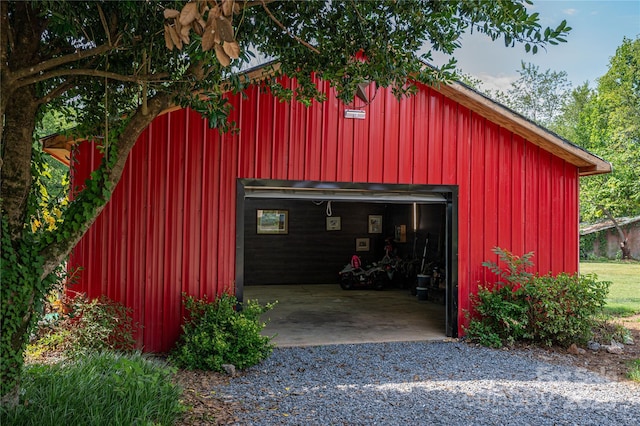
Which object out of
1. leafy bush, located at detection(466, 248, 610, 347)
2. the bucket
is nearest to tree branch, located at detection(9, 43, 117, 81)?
leafy bush, located at detection(466, 248, 610, 347)

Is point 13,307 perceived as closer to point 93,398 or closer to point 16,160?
point 93,398

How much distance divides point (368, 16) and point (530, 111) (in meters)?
30.3

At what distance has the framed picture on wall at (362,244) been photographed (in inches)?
534

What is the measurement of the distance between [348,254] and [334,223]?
3.06 feet

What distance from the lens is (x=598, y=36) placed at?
25.4 meters

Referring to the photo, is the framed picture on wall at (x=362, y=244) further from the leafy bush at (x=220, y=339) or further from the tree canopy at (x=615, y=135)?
the tree canopy at (x=615, y=135)

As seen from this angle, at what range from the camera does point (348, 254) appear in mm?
13484

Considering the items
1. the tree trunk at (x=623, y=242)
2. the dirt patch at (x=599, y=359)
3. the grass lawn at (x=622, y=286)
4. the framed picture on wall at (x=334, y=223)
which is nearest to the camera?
the dirt patch at (x=599, y=359)

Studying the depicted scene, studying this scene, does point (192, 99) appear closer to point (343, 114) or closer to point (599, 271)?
point (343, 114)

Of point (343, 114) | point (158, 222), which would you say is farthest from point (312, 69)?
point (158, 222)

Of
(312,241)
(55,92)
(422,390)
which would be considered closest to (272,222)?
(312,241)

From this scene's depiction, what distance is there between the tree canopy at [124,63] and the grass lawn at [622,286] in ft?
25.0

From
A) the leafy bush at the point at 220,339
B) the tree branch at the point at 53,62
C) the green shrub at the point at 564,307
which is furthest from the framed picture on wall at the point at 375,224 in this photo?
the tree branch at the point at 53,62

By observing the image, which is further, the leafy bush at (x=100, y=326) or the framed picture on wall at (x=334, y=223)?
the framed picture on wall at (x=334, y=223)
